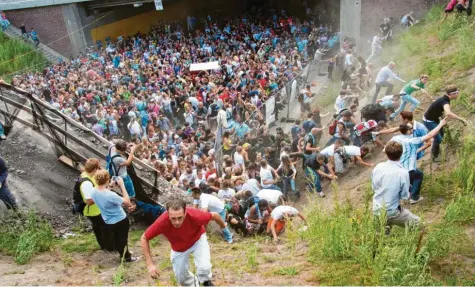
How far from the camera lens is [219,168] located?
39.1 feet

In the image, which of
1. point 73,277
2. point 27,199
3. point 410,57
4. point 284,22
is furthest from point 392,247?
point 284,22

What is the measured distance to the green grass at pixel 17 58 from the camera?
25.6 meters

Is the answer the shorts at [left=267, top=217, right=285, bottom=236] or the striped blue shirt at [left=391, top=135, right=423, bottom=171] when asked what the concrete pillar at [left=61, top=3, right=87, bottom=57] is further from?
the striped blue shirt at [left=391, top=135, right=423, bottom=171]

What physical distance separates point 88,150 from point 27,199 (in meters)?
1.74

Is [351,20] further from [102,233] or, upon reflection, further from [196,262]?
[196,262]

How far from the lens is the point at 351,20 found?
22312 mm

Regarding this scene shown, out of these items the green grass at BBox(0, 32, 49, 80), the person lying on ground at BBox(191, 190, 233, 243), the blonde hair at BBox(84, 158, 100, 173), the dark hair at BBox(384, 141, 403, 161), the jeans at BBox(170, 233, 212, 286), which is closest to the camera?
the jeans at BBox(170, 233, 212, 286)

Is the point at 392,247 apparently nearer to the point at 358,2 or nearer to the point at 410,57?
the point at 410,57

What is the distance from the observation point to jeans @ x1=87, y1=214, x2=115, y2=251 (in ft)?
21.9

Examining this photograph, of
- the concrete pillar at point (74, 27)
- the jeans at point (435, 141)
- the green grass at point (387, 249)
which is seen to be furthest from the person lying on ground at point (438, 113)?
the concrete pillar at point (74, 27)

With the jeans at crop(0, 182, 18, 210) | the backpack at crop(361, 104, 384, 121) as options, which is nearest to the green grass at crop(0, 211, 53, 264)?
the jeans at crop(0, 182, 18, 210)

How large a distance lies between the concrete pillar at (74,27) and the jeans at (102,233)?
78.3 feet

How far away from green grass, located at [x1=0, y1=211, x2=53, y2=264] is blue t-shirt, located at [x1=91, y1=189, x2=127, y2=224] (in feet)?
5.34

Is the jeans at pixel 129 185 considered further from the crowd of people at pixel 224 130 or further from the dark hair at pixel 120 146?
the dark hair at pixel 120 146
